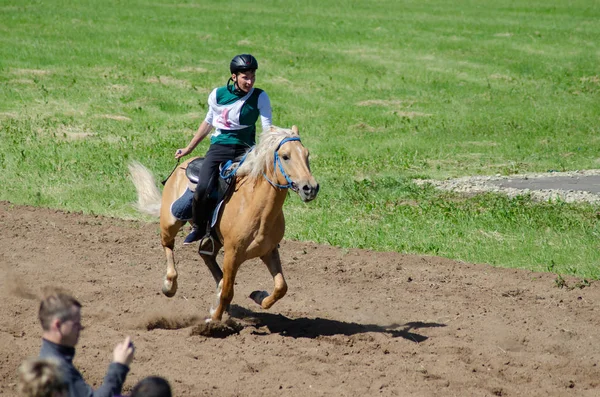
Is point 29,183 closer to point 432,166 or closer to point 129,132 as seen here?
point 129,132

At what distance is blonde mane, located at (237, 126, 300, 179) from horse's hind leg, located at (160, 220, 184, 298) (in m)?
1.70

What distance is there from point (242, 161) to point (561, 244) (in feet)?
20.1

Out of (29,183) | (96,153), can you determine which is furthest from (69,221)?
(96,153)

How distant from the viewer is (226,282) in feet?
31.8

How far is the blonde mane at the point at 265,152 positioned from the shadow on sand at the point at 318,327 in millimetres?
1930

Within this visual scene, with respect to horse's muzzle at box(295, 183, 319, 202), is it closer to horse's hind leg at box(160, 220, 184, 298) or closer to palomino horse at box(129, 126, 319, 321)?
palomino horse at box(129, 126, 319, 321)

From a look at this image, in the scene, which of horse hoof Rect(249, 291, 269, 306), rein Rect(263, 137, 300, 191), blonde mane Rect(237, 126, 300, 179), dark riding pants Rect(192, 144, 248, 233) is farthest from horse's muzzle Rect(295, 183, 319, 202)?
horse hoof Rect(249, 291, 269, 306)

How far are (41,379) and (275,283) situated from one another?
4.80 meters

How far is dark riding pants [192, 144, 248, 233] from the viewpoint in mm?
9922

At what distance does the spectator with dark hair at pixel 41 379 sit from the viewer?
5047 millimetres

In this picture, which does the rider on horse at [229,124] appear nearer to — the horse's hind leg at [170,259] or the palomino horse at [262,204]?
the palomino horse at [262,204]

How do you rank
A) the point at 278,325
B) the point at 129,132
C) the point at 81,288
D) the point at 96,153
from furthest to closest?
the point at 129,132, the point at 96,153, the point at 81,288, the point at 278,325

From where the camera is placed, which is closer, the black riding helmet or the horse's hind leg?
the black riding helmet

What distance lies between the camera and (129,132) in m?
21.8
